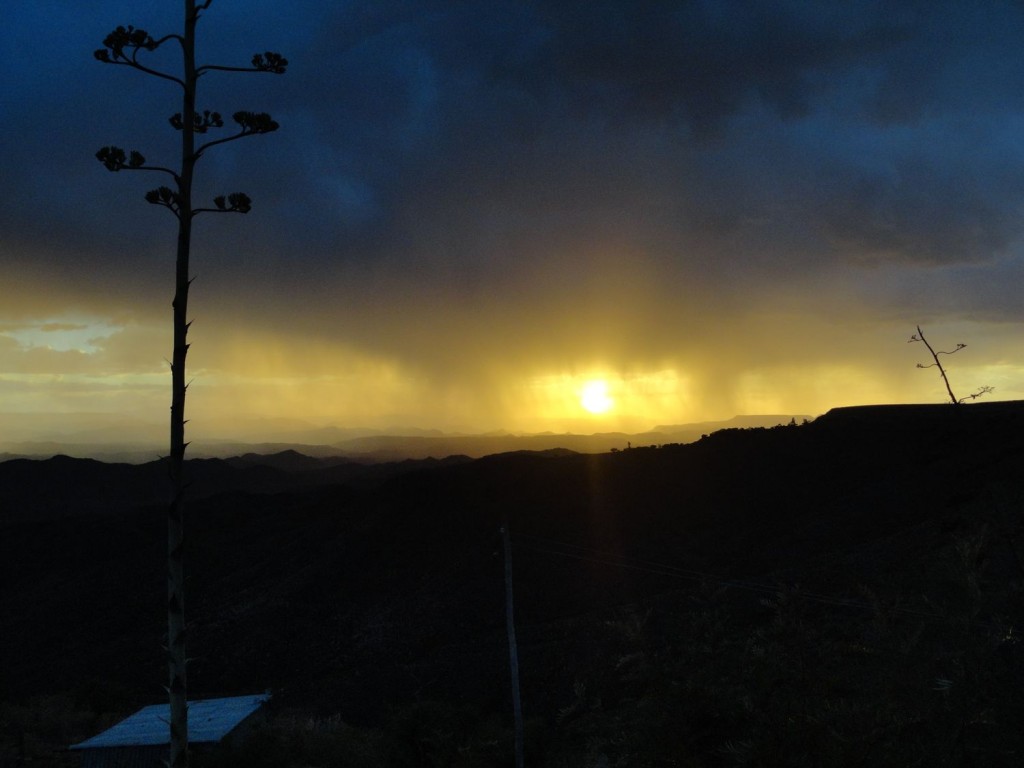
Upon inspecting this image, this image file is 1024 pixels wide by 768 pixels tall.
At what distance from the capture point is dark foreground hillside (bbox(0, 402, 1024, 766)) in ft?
19.5

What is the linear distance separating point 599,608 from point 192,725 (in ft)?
78.4

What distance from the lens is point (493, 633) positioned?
3878 centimetres

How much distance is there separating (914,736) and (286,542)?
6549 centimetres

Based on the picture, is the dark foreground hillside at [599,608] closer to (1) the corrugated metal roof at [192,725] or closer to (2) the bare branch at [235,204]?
(1) the corrugated metal roof at [192,725]

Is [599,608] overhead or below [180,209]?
below

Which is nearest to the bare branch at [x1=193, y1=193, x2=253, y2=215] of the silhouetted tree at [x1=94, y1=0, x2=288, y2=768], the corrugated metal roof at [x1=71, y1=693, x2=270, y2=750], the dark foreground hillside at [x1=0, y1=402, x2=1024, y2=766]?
the silhouetted tree at [x1=94, y1=0, x2=288, y2=768]

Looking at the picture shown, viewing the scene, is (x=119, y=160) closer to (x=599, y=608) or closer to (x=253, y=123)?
(x=253, y=123)

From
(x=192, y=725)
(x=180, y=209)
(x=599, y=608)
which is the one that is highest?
(x=180, y=209)

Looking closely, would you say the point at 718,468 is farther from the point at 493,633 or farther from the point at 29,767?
the point at 29,767

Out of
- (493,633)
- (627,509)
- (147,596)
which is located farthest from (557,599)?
(147,596)

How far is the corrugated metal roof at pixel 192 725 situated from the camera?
70.6ft

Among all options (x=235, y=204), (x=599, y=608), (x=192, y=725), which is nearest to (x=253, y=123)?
(x=235, y=204)

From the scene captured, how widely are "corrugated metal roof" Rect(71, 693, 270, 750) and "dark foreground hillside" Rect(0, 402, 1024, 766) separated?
1600mm

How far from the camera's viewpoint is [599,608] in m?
39.9
